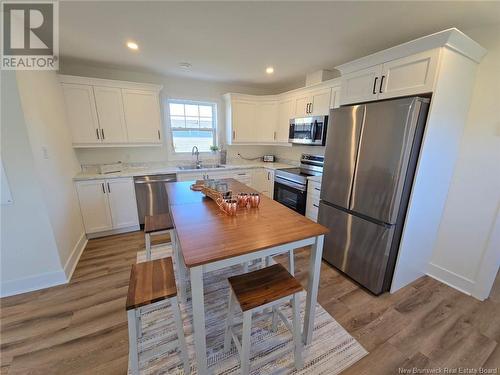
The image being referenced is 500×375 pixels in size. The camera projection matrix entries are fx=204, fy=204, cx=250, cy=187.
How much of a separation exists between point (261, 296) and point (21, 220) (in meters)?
2.35

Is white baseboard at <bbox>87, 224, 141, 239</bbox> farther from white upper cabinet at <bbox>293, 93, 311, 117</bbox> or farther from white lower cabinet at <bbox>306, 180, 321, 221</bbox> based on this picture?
Answer: white upper cabinet at <bbox>293, 93, 311, 117</bbox>

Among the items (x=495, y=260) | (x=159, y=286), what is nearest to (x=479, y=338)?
(x=495, y=260)

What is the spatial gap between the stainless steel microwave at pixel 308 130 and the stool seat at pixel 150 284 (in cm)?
258

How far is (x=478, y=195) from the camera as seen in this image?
6.34 ft

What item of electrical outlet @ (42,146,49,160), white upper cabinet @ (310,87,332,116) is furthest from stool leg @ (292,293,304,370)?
electrical outlet @ (42,146,49,160)

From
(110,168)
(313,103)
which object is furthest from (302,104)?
(110,168)

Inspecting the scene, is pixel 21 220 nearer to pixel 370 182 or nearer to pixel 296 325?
pixel 296 325

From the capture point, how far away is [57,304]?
74.3 inches

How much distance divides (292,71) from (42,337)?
4.04 meters

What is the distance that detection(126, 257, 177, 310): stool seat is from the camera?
111 centimetres

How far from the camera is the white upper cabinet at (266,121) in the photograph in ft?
13.2

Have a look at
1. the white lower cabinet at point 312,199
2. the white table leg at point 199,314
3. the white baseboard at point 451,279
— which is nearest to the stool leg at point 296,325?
the white table leg at point 199,314

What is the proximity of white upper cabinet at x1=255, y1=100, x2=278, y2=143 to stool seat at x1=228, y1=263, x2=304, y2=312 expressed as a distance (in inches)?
125

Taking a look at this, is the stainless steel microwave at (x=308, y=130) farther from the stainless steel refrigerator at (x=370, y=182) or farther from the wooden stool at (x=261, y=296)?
the wooden stool at (x=261, y=296)
